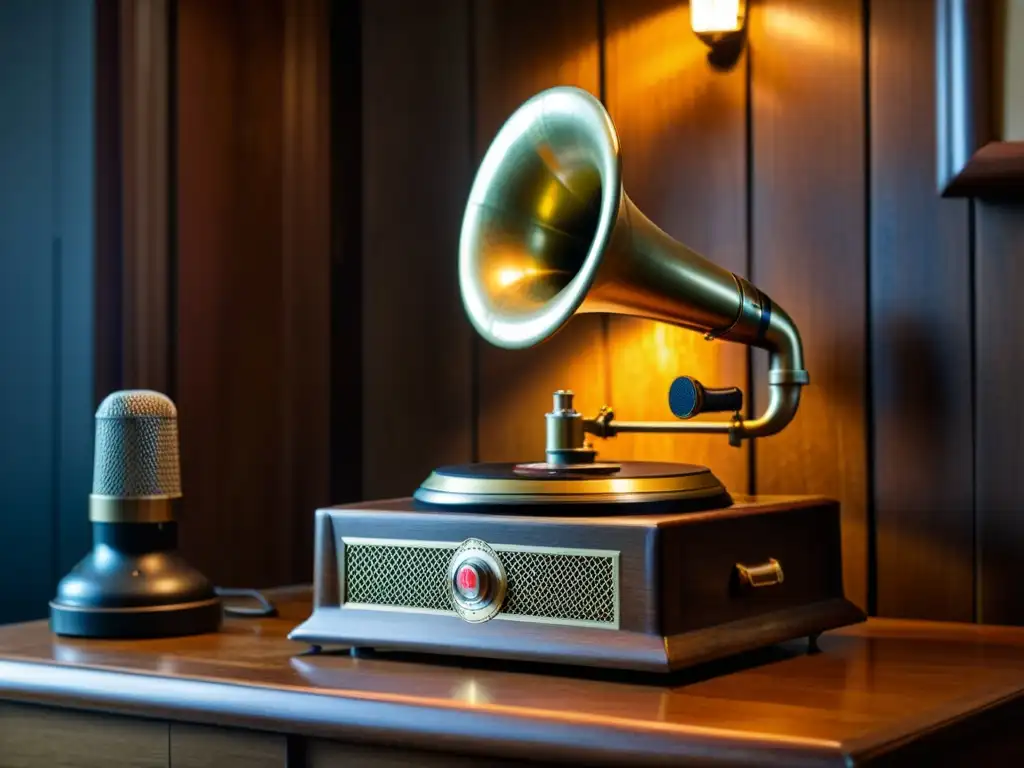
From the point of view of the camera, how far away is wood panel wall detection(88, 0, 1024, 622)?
1483mm

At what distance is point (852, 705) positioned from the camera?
101 cm

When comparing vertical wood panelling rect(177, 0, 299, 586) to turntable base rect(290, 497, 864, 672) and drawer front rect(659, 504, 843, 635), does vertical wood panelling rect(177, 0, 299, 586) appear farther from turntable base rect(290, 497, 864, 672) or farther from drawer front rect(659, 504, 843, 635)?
drawer front rect(659, 504, 843, 635)

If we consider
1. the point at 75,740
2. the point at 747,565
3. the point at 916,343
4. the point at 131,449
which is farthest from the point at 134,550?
the point at 916,343

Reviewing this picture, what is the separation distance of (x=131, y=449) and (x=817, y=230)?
2.70 ft

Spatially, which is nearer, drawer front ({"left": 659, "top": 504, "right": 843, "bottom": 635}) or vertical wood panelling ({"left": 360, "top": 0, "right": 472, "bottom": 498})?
drawer front ({"left": 659, "top": 504, "right": 843, "bottom": 635})

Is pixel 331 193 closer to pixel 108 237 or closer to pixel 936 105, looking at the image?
pixel 108 237

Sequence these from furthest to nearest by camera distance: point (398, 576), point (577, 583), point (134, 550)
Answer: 1. point (134, 550)
2. point (398, 576)
3. point (577, 583)

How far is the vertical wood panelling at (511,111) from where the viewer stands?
1.68 metres

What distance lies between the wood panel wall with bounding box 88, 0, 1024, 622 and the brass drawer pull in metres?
0.32

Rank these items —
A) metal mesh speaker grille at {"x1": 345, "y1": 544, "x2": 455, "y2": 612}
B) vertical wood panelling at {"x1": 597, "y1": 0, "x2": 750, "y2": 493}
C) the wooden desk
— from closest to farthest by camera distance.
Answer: the wooden desk
metal mesh speaker grille at {"x1": 345, "y1": 544, "x2": 455, "y2": 612}
vertical wood panelling at {"x1": 597, "y1": 0, "x2": 750, "y2": 493}

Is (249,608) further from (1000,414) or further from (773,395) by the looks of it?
(1000,414)

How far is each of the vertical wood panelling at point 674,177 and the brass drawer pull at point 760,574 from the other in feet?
1.14

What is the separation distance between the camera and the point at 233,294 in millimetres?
1792

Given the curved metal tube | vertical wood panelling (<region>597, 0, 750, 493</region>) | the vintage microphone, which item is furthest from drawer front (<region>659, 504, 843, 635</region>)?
the vintage microphone
